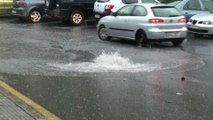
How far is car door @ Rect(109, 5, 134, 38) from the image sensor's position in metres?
16.2

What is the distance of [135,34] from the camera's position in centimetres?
1579

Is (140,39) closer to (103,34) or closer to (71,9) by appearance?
(103,34)

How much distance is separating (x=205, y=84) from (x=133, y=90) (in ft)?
5.22

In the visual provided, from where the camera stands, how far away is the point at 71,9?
22562 mm

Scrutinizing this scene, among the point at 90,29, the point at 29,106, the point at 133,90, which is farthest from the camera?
the point at 90,29

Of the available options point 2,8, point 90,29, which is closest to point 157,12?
point 90,29

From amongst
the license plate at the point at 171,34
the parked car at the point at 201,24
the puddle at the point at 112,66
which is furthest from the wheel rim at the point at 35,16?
the puddle at the point at 112,66

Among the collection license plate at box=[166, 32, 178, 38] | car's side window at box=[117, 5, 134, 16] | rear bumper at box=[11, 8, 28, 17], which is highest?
car's side window at box=[117, 5, 134, 16]

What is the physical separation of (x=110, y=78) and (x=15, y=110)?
3408mm

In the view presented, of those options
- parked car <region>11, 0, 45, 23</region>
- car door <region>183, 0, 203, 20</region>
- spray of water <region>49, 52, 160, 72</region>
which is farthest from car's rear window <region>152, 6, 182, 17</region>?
parked car <region>11, 0, 45, 23</region>

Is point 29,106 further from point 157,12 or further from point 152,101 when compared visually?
point 157,12

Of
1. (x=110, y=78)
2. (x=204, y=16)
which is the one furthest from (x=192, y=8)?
(x=110, y=78)

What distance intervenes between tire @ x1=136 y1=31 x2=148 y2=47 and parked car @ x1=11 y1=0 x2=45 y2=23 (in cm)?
950

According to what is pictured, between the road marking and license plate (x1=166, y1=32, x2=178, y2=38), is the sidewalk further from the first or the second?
license plate (x1=166, y1=32, x2=178, y2=38)
